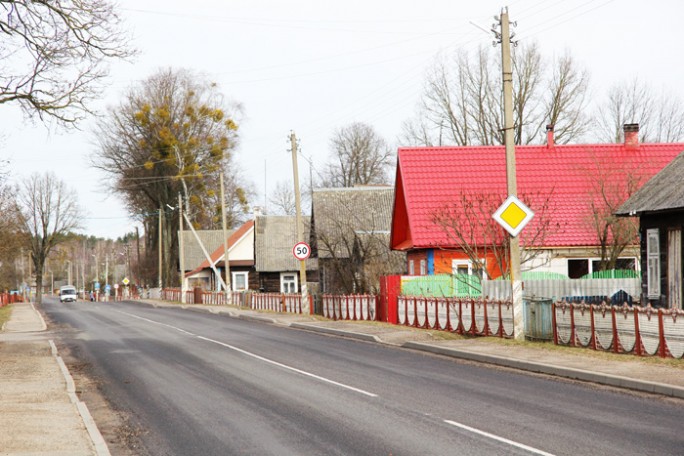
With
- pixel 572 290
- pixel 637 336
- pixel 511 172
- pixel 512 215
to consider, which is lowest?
pixel 637 336

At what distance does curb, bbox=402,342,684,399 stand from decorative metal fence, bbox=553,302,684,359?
212 centimetres

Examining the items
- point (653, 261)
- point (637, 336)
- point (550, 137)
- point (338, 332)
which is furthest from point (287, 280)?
point (637, 336)

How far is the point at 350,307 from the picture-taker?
34.8m

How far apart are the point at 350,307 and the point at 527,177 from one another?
10196mm

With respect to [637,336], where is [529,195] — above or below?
above

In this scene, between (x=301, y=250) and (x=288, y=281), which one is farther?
(x=288, y=281)

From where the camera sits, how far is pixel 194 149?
67000mm

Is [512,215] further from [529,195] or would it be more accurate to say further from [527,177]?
[527,177]

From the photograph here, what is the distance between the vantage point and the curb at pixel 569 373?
12.9 metres

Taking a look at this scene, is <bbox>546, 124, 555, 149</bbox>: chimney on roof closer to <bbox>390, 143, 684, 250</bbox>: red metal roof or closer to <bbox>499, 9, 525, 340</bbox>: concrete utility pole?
<bbox>390, 143, 684, 250</bbox>: red metal roof

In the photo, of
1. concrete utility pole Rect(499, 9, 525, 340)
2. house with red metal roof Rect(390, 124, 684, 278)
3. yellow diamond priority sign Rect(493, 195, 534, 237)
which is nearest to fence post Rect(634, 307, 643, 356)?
concrete utility pole Rect(499, 9, 525, 340)

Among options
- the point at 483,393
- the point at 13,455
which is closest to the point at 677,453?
the point at 483,393

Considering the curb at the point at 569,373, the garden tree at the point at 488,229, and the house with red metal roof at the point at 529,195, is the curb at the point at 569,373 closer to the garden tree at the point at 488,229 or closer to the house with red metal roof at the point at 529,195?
the garden tree at the point at 488,229

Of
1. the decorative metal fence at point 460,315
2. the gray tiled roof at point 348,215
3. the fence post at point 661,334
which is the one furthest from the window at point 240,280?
the fence post at point 661,334
